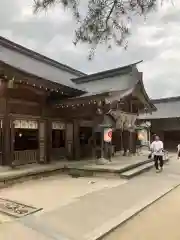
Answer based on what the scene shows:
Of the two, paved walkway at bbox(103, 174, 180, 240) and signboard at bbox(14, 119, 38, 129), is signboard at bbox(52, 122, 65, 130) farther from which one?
paved walkway at bbox(103, 174, 180, 240)

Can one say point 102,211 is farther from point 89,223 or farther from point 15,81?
point 15,81

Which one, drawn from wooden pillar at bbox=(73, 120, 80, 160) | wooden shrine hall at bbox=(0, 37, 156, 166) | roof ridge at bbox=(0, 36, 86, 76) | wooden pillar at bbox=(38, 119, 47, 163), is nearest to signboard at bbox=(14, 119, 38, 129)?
wooden shrine hall at bbox=(0, 37, 156, 166)

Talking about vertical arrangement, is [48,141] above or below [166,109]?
below

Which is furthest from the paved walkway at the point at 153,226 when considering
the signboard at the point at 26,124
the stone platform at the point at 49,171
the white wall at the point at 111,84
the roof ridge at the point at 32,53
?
the roof ridge at the point at 32,53

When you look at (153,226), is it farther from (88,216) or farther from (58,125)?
(58,125)

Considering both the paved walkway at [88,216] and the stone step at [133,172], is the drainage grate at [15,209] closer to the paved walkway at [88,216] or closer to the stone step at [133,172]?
the paved walkway at [88,216]

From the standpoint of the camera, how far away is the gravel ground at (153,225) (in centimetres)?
515

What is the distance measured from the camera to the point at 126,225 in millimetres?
5785

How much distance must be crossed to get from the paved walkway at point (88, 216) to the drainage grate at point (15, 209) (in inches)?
12.4

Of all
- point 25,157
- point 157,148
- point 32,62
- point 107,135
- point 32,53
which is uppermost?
point 32,53

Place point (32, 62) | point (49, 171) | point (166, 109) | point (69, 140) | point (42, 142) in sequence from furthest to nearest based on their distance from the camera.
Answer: point (166, 109) → point (32, 62) → point (69, 140) → point (42, 142) → point (49, 171)

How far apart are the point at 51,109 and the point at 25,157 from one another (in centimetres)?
275

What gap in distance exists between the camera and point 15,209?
645 centimetres

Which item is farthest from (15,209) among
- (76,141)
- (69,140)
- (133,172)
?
(76,141)
